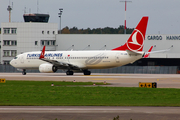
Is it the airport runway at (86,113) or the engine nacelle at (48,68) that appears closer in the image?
the airport runway at (86,113)

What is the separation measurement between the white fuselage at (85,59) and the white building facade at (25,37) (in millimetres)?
22961

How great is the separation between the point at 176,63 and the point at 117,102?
65.9 meters

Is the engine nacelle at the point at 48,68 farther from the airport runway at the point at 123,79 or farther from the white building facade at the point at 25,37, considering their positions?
the white building facade at the point at 25,37

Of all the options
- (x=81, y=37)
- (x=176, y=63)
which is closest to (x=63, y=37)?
(x=81, y=37)

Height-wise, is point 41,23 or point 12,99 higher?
point 41,23

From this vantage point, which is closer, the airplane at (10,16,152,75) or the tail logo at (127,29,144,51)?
the airplane at (10,16,152,75)

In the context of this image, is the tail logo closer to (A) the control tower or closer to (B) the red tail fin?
(B) the red tail fin

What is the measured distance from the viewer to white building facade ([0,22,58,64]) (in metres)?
81.4

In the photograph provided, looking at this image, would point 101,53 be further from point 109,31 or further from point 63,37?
point 109,31

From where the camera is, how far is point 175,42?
254ft

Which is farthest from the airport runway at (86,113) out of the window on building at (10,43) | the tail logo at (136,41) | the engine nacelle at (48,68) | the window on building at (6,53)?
the window on building at (6,53)

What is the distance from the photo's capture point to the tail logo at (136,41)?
50.5 metres

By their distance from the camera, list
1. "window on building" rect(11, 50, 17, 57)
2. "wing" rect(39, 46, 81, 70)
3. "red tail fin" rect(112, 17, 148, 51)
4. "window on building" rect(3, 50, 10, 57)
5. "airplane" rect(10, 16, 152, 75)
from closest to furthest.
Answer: "airplane" rect(10, 16, 152, 75), "red tail fin" rect(112, 17, 148, 51), "wing" rect(39, 46, 81, 70), "window on building" rect(11, 50, 17, 57), "window on building" rect(3, 50, 10, 57)

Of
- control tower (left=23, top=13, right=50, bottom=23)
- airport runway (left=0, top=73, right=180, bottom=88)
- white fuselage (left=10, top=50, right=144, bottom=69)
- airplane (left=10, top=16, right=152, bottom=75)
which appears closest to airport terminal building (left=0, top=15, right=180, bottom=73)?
control tower (left=23, top=13, right=50, bottom=23)
